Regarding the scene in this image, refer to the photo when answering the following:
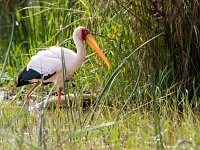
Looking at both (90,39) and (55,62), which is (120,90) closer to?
(90,39)

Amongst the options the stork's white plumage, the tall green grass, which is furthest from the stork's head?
the tall green grass

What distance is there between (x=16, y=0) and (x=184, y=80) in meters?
4.40

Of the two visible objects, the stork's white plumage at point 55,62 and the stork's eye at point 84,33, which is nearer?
the stork's white plumage at point 55,62

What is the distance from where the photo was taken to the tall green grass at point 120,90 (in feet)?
16.6

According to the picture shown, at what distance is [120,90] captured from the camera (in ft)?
22.9

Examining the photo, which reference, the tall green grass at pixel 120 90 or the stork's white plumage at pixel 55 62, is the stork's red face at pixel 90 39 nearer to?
the stork's white plumage at pixel 55 62

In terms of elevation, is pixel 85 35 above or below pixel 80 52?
above

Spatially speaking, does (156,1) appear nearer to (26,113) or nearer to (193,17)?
(193,17)

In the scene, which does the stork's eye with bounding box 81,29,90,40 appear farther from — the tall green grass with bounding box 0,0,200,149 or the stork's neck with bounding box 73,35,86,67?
the tall green grass with bounding box 0,0,200,149

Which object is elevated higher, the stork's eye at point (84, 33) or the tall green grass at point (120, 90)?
the stork's eye at point (84, 33)

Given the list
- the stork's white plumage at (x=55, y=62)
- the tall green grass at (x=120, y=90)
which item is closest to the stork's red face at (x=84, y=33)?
the stork's white plumage at (x=55, y=62)

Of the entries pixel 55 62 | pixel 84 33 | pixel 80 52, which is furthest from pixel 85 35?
pixel 55 62

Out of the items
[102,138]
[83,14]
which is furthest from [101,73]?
[102,138]

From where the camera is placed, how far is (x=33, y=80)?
22.8 ft
